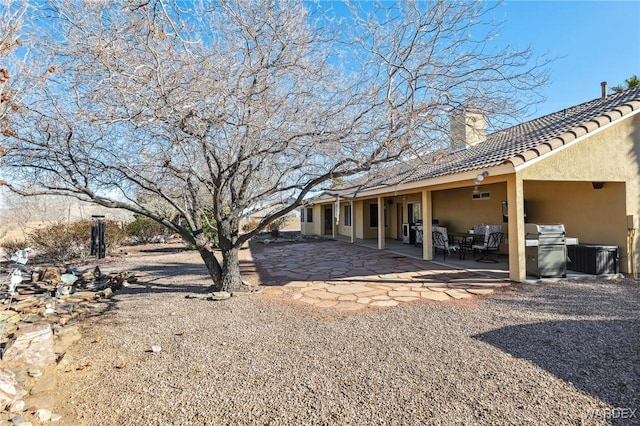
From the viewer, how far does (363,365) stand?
3.71 m

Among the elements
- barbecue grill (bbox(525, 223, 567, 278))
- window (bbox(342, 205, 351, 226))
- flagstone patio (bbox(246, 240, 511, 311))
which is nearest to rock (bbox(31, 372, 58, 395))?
flagstone patio (bbox(246, 240, 511, 311))

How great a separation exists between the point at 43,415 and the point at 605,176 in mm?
10975

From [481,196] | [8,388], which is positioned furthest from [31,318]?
[481,196]

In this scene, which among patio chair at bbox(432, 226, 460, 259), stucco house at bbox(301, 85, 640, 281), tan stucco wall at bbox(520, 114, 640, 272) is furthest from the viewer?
patio chair at bbox(432, 226, 460, 259)

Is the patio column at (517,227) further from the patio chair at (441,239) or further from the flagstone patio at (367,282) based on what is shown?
the patio chair at (441,239)

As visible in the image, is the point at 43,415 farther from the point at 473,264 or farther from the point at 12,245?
the point at 12,245

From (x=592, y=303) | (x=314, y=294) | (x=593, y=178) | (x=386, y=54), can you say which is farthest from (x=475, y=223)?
(x=386, y=54)

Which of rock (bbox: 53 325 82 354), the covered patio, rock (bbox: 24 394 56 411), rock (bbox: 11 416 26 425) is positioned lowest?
rock (bbox: 24 394 56 411)

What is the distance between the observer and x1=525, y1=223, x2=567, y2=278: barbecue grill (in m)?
7.82

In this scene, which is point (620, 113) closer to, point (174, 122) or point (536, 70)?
point (536, 70)

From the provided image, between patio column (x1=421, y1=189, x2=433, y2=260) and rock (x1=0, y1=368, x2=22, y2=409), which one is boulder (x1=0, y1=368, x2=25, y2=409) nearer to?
rock (x1=0, y1=368, x2=22, y2=409)

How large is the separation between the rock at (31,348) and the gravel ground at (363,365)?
30cm

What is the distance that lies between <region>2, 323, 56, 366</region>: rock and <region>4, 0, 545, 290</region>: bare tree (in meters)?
2.70

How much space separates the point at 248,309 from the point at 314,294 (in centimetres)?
160
